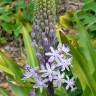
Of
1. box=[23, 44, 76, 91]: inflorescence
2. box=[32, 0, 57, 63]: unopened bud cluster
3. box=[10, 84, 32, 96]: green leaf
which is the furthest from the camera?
box=[10, 84, 32, 96]: green leaf

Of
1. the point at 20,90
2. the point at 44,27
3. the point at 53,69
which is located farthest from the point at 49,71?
the point at 20,90

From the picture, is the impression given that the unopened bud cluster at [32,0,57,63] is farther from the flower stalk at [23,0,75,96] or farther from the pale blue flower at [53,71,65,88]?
the pale blue flower at [53,71,65,88]

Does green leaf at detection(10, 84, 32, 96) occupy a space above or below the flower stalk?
below

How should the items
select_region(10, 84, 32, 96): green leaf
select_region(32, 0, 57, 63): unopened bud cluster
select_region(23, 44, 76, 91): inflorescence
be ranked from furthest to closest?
select_region(10, 84, 32, 96): green leaf < select_region(23, 44, 76, 91): inflorescence < select_region(32, 0, 57, 63): unopened bud cluster

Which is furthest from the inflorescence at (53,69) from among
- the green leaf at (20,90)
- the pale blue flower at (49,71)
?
the green leaf at (20,90)

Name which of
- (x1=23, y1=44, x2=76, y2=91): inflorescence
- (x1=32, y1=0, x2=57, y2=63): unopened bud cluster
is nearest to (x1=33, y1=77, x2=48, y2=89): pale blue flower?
(x1=23, y1=44, x2=76, y2=91): inflorescence

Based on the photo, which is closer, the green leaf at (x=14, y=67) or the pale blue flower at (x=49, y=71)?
the pale blue flower at (x=49, y=71)

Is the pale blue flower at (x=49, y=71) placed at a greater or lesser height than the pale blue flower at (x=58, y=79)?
greater

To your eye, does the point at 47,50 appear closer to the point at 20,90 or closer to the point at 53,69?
the point at 53,69

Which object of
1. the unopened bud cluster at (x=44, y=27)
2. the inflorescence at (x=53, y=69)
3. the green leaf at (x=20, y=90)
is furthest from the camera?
the green leaf at (x=20, y=90)

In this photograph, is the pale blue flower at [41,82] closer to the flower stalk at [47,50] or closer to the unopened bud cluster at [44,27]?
the flower stalk at [47,50]

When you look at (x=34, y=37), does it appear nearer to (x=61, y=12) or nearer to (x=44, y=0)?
(x=44, y=0)
